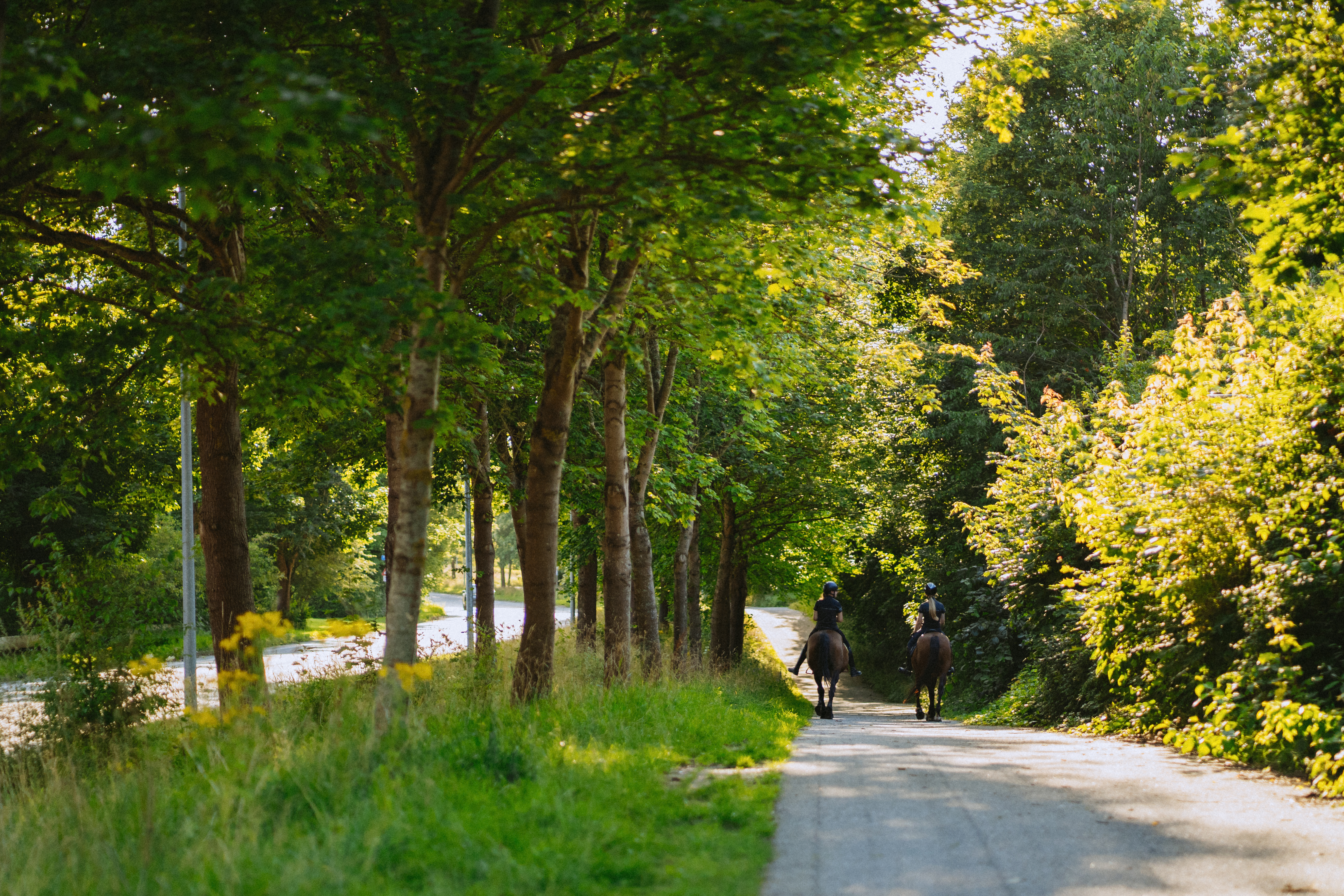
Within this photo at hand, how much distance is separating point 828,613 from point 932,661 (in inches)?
79.4

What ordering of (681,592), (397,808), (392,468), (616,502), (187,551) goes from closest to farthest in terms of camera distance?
(397,808)
(616,502)
(392,468)
(187,551)
(681,592)

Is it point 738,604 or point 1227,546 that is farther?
point 738,604

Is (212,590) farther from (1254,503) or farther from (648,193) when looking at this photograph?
(1254,503)

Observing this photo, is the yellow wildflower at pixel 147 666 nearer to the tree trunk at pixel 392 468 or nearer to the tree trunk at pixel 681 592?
the tree trunk at pixel 392 468

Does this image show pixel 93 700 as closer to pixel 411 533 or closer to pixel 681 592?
pixel 411 533

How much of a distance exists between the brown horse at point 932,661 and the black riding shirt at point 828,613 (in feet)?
5.00

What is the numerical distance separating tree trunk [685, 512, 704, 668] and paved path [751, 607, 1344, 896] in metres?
18.4

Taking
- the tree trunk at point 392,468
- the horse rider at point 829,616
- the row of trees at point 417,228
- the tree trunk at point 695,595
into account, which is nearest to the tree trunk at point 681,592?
the tree trunk at point 695,595

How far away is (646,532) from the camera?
17.8 meters

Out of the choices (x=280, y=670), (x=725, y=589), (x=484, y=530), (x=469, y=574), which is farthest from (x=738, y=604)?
(x=280, y=670)

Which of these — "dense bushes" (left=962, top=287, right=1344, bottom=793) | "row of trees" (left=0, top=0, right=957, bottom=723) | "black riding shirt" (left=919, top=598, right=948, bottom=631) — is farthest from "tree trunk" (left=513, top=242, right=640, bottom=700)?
"black riding shirt" (left=919, top=598, right=948, bottom=631)

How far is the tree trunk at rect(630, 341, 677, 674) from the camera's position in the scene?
1727 centimetres

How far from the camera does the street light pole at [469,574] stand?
19.0 m

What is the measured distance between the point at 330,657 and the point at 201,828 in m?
9.76
